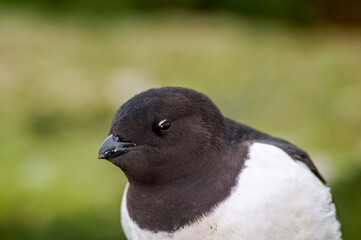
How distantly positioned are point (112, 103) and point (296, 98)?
198 centimetres

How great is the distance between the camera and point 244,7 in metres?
8.91

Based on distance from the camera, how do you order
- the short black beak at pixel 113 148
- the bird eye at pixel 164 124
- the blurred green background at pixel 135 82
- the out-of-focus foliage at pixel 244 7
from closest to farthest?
1. the short black beak at pixel 113 148
2. the bird eye at pixel 164 124
3. the blurred green background at pixel 135 82
4. the out-of-focus foliage at pixel 244 7

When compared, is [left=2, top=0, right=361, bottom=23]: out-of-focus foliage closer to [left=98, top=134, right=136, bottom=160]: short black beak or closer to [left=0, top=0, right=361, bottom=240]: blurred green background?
[left=0, top=0, right=361, bottom=240]: blurred green background

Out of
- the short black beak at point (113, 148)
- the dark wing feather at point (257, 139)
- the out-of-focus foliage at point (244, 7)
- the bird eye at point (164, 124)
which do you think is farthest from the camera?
the out-of-focus foliage at point (244, 7)

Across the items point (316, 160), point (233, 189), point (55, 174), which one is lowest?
point (55, 174)

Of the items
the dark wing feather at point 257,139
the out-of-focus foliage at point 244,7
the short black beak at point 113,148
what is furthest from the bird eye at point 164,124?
the out-of-focus foliage at point 244,7

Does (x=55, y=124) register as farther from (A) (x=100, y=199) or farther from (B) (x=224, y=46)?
(B) (x=224, y=46)

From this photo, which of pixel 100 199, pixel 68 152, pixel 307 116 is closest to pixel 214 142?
pixel 100 199

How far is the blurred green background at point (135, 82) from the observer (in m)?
4.93

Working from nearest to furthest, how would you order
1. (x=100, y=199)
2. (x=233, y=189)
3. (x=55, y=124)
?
1. (x=233, y=189)
2. (x=100, y=199)
3. (x=55, y=124)

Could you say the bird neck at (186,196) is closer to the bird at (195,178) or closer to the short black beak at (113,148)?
the bird at (195,178)

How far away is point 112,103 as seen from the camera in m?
6.94

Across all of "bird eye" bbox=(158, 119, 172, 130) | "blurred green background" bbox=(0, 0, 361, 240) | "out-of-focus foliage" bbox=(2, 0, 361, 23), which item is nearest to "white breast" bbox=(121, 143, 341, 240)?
"bird eye" bbox=(158, 119, 172, 130)

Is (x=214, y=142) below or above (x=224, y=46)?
above
